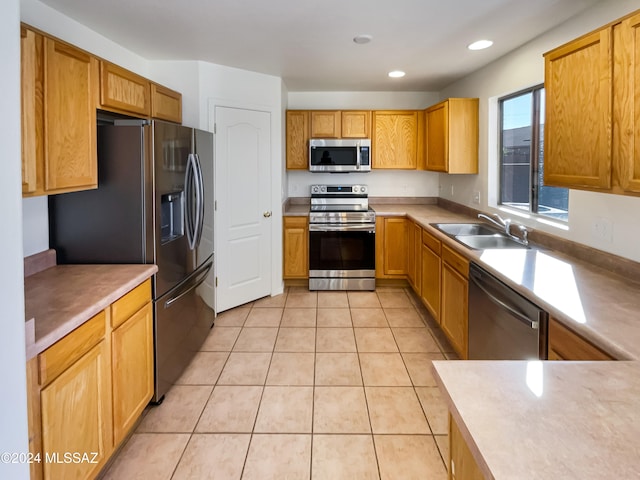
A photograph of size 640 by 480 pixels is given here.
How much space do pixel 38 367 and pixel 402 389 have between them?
2.02m

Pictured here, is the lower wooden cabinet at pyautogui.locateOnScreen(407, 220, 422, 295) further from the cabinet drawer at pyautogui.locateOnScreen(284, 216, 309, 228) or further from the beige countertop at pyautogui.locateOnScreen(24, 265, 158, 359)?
the beige countertop at pyautogui.locateOnScreen(24, 265, 158, 359)

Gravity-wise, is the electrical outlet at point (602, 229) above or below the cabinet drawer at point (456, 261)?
above

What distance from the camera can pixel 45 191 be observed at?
75.4 inches

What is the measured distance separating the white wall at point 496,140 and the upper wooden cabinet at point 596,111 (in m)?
0.42

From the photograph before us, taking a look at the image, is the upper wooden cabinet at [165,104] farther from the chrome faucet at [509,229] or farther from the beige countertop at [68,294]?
the chrome faucet at [509,229]

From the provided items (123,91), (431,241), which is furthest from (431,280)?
(123,91)

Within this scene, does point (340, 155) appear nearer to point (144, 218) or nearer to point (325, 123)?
point (325, 123)

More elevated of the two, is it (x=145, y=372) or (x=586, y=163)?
(x=586, y=163)

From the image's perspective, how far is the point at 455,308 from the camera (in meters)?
3.10

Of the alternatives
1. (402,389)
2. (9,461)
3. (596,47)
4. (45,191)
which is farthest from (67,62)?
(402,389)

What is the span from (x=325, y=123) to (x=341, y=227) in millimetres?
1289

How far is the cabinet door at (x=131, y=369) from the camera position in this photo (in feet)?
6.57

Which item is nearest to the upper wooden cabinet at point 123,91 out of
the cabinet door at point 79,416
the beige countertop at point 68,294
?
the beige countertop at point 68,294

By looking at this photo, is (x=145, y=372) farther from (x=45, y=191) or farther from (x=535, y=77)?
(x=535, y=77)
